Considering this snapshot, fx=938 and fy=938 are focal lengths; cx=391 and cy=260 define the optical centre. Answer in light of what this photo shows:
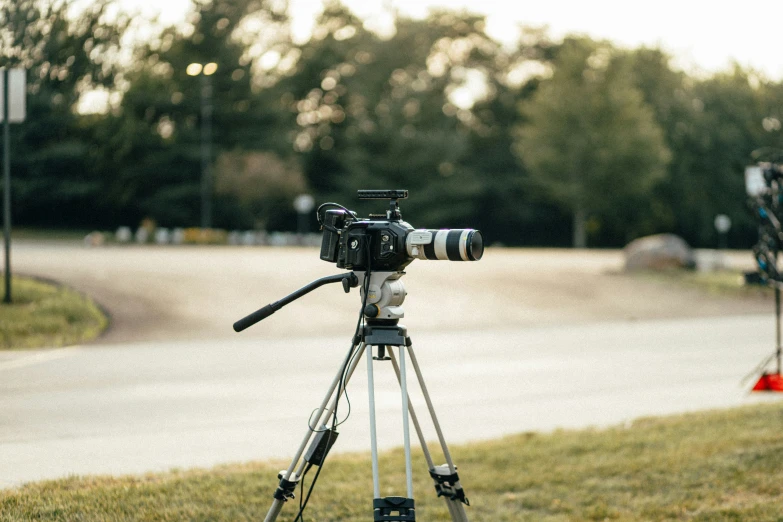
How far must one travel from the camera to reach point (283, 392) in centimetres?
953

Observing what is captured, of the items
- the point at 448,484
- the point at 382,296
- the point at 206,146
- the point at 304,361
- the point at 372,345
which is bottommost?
the point at 304,361

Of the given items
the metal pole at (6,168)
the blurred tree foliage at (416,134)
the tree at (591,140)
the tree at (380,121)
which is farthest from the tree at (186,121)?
the metal pole at (6,168)

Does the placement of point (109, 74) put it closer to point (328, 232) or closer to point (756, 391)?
point (756, 391)

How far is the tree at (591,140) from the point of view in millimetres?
50594

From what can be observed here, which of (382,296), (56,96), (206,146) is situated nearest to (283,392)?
(382,296)

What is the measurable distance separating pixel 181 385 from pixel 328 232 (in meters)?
6.73

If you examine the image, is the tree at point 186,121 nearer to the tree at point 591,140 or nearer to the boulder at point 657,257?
the tree at point 591,140

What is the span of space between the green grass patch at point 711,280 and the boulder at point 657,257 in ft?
0.88

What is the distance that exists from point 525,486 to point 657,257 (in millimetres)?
22036

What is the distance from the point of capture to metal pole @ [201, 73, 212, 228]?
149ft

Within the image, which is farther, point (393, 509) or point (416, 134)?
point (416, 134)

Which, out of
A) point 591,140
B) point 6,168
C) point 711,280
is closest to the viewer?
point 6,168

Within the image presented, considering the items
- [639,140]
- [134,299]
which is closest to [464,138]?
[639,140]

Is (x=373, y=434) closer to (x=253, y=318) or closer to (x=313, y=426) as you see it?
(x=313, y=426)
